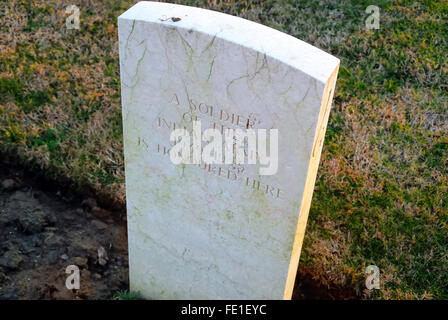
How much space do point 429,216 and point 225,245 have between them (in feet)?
4.86

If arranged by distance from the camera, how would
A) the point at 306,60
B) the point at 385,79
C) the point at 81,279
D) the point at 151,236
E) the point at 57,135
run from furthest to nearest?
the point at 385,79 < the point at 57,135 < the point at 81,279 < the point at 151,236 < the point at 306,60

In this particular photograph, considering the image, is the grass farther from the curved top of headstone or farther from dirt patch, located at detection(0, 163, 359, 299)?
the curved top of headstone

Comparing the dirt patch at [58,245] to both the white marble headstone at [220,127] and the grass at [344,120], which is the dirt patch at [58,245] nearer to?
the grass at [344,120]

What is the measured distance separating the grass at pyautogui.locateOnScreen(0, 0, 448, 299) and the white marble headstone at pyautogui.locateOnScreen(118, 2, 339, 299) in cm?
83

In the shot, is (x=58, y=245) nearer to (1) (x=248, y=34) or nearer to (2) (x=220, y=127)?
(2) (x=220, y=127)

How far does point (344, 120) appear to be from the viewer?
13.1 feet

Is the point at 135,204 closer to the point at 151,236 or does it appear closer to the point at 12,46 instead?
the point at 151,236

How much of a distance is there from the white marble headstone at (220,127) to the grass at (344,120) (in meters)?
0.83

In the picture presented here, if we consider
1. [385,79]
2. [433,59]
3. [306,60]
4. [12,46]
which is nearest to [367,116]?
[385,79]

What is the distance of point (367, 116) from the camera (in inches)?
158

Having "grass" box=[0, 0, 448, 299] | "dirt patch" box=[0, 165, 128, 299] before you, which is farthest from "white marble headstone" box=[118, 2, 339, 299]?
"grass" box=[0, 0, 448, 299]

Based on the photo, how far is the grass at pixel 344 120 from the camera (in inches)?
130

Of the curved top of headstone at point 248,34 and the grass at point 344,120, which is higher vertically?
the curved top of headstone at point 248,34

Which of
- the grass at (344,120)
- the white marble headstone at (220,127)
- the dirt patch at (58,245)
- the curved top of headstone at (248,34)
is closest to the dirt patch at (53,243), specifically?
the dirt patch at (58,245)
